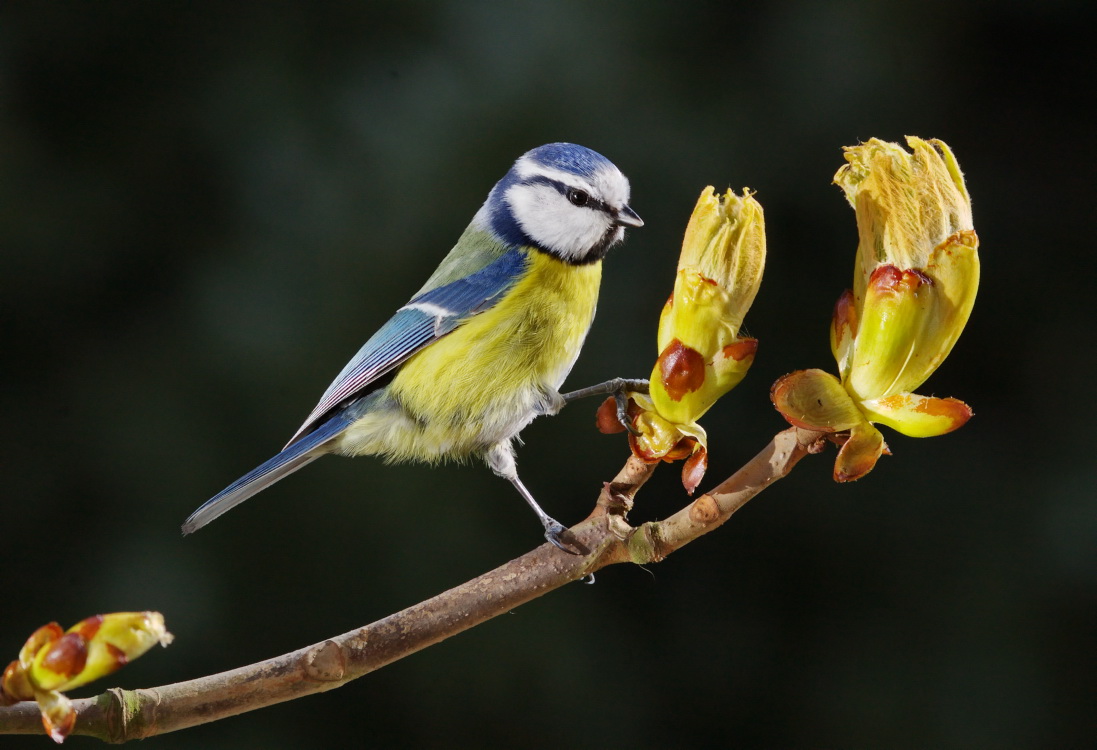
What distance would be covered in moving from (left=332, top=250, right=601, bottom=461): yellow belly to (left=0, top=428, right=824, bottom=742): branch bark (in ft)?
0.79

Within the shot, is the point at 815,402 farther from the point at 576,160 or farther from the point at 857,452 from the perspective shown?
the point at 576,160

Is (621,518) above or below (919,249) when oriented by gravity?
below

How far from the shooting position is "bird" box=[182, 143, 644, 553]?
79cm

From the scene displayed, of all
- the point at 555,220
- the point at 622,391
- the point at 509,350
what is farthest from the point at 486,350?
the point at 622,391

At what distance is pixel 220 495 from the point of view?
2.33 feet

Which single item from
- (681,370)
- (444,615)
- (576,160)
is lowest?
(444,615)

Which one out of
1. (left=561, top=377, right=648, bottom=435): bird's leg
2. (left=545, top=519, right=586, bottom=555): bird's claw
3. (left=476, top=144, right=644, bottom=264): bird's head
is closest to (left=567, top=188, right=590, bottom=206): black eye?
(left=476, top=144, right=644, bottom=264): bird's head

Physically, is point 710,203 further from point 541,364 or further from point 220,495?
point 220,495

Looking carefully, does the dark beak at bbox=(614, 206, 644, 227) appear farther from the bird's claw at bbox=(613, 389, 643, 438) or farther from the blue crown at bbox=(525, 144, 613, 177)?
the bird's claw at bbox=(613, 389, 643, 438)

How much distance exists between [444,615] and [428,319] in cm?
34

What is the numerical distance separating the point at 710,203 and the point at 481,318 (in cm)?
35

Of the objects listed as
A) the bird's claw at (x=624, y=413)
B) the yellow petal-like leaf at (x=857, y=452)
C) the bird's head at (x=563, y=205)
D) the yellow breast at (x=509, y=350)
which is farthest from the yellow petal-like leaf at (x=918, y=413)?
the yellow breast at (x=509, y=350)

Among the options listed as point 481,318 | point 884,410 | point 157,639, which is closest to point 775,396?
point 884,410

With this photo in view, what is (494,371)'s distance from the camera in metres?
0.79
